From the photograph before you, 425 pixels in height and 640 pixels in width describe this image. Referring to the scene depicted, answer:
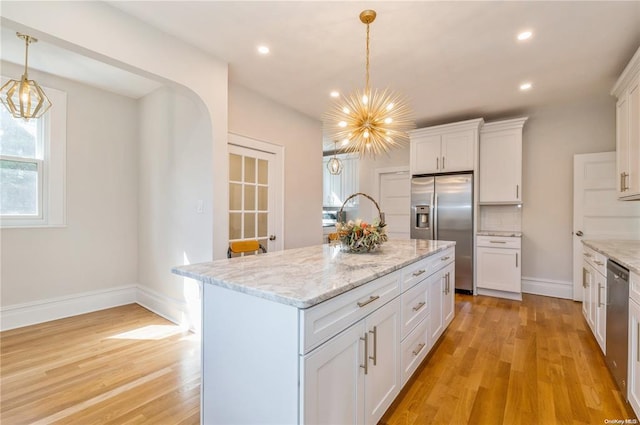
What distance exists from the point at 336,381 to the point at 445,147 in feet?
13.4

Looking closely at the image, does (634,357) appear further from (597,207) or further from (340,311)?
(597,207)

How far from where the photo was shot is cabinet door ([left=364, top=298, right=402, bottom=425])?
1.47 metres

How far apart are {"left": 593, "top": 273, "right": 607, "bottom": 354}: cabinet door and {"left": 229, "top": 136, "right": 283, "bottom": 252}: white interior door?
10.6ft

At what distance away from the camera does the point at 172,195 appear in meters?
3.32

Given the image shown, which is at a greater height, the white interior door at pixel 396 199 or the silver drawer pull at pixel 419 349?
the white interior door at pixel 396 199

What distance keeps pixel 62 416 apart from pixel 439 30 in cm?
374

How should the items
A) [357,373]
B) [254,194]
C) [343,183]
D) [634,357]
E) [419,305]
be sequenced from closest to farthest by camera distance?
[357,373] → [634,357] → [419,305] → [254,194] → [343,183]

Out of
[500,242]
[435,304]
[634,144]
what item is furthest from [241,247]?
[634,144]

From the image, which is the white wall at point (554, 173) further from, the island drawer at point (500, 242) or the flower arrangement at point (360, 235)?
the flower arrangement at point (360, 235)

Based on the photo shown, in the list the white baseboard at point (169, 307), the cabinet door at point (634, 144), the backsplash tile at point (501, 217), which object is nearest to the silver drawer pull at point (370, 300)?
the white baseboard at point (169, 307)

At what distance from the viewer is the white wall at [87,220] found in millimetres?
3084

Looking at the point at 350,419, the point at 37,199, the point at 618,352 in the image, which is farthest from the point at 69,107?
the point at 618,352

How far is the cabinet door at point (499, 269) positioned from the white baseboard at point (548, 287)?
58 centimetres

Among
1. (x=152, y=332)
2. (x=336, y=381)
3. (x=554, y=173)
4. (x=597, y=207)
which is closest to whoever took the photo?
(x=336, y=381)
